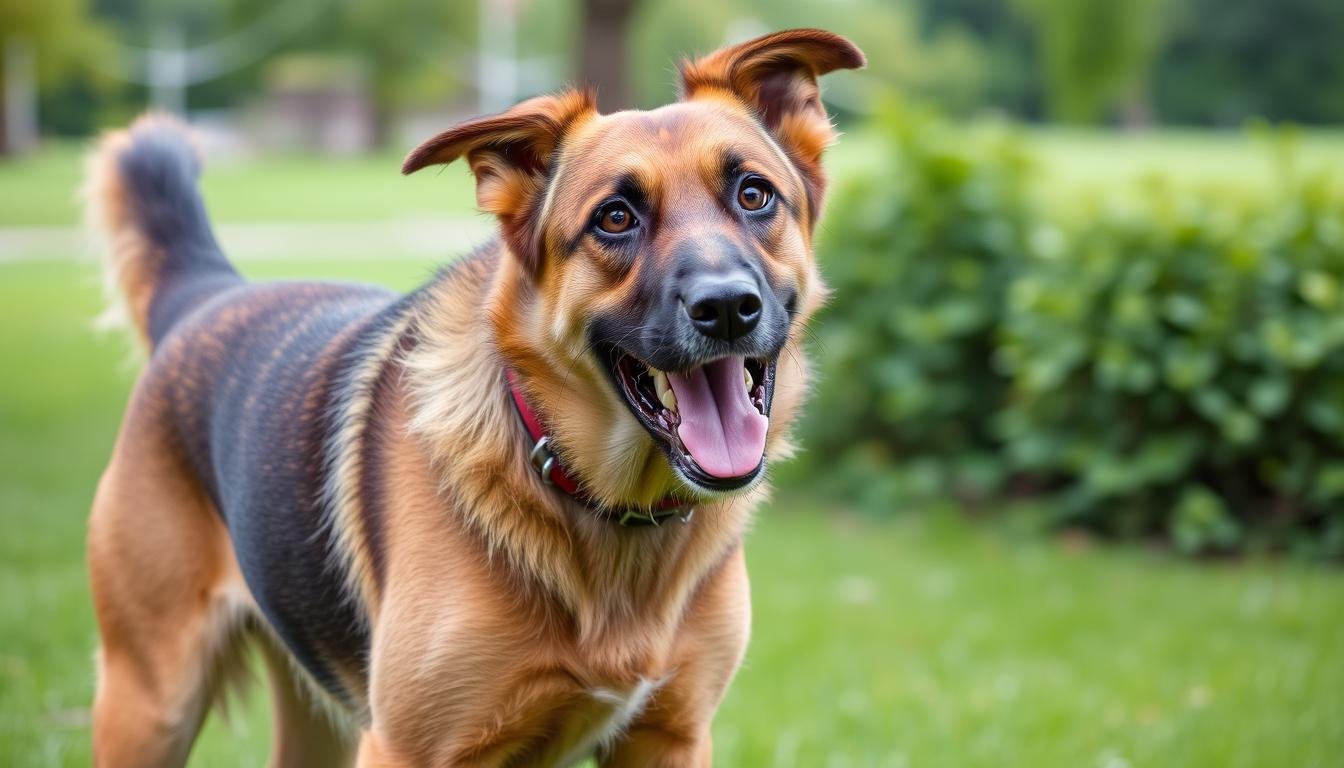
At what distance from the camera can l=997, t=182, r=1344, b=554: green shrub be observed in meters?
7.09

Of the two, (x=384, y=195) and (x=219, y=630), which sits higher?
(x=219, y=630)

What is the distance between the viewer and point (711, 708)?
320cm

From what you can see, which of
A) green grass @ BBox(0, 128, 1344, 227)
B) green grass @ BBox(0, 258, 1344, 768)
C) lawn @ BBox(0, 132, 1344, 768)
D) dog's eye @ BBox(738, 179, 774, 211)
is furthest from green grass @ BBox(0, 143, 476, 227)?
dog's eye @ BBox(738, 179, 774, 211)

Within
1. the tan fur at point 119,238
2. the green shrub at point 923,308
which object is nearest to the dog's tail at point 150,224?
the tan fur at point 119,238

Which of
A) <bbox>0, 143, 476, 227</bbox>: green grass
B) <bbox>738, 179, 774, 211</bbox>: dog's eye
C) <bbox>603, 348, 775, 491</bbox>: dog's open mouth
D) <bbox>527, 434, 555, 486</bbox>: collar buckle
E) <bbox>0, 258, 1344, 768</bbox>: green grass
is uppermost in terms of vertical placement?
<bbox>738, 179, 774, 211</bbox>: dog's eye

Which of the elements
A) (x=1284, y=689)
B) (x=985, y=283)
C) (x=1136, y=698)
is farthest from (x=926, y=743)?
(x=985, y=283)

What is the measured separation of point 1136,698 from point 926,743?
1.21 meters

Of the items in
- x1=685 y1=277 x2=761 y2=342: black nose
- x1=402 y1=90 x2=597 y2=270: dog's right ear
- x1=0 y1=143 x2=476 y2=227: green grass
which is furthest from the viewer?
x1=0 y1=143 x2=476 y2=227: green grass

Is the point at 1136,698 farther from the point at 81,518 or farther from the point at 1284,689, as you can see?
the point at 81,518

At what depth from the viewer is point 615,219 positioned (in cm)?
301

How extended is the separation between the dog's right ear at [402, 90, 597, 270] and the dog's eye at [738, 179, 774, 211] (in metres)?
0.46

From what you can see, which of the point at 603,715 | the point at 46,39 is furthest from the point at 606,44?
the point at 46,39

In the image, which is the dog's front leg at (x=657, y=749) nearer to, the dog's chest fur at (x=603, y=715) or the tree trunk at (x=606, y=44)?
the dog's chest fur at (x=603, y=715)

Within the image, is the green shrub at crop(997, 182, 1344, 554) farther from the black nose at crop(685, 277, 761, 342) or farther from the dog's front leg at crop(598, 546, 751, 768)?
the black nose at crop(685, 277, 761, 342)
